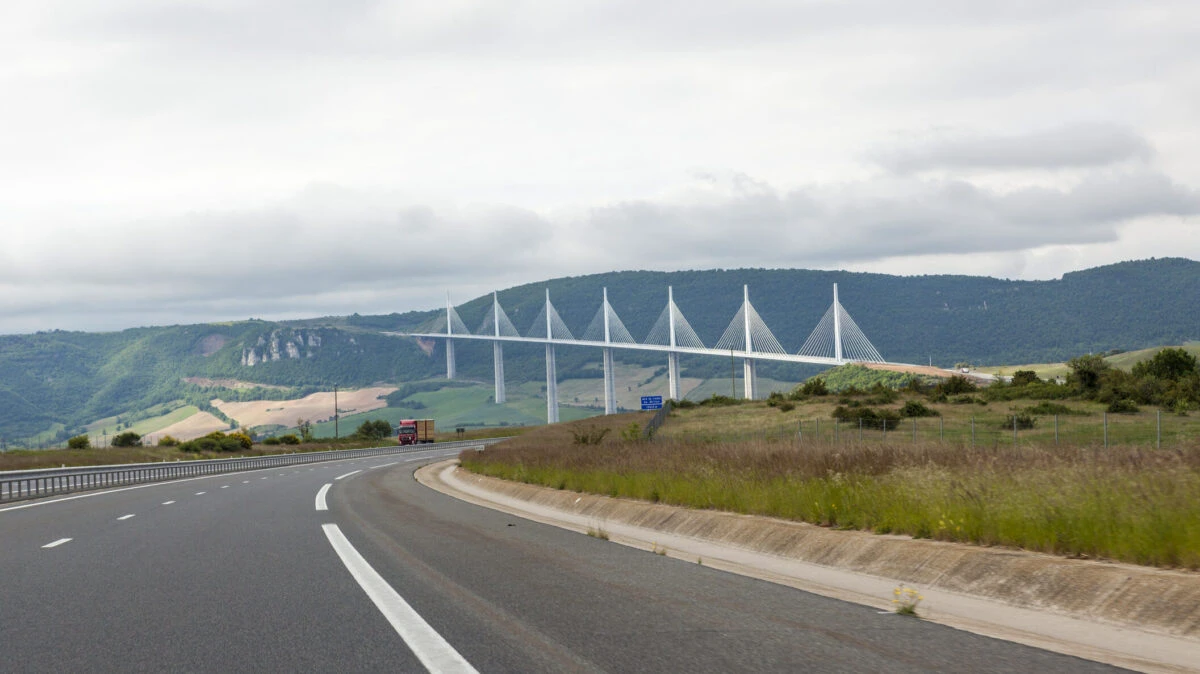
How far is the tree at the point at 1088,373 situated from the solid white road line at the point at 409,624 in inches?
2689

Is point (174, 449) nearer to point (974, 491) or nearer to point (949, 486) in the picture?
point (949, 486)

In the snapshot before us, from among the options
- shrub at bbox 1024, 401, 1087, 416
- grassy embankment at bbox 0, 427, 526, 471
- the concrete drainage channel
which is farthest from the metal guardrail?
shrub at bbox 1024, 401, 1087, 416

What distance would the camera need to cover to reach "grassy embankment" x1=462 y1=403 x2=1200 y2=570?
10.3 m

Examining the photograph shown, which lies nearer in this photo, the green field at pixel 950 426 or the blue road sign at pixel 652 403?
the green field at pixel 950 426

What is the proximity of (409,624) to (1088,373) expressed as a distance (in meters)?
76.6

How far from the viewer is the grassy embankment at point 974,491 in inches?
405

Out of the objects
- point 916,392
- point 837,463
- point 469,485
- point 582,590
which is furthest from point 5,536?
point 916,392

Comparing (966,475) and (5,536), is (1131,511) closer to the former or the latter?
(966,475)

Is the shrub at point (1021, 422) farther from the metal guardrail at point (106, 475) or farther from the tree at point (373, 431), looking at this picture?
the tree at point (373, 431)

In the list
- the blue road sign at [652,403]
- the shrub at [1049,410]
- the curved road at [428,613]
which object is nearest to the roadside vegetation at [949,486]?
the curved road at [428,613]

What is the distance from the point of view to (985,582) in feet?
33.5

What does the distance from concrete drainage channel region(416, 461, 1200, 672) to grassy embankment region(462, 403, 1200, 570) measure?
1.17ft

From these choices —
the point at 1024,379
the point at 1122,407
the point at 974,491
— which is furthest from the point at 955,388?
the point at 974,491

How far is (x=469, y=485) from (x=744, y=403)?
194 ft
